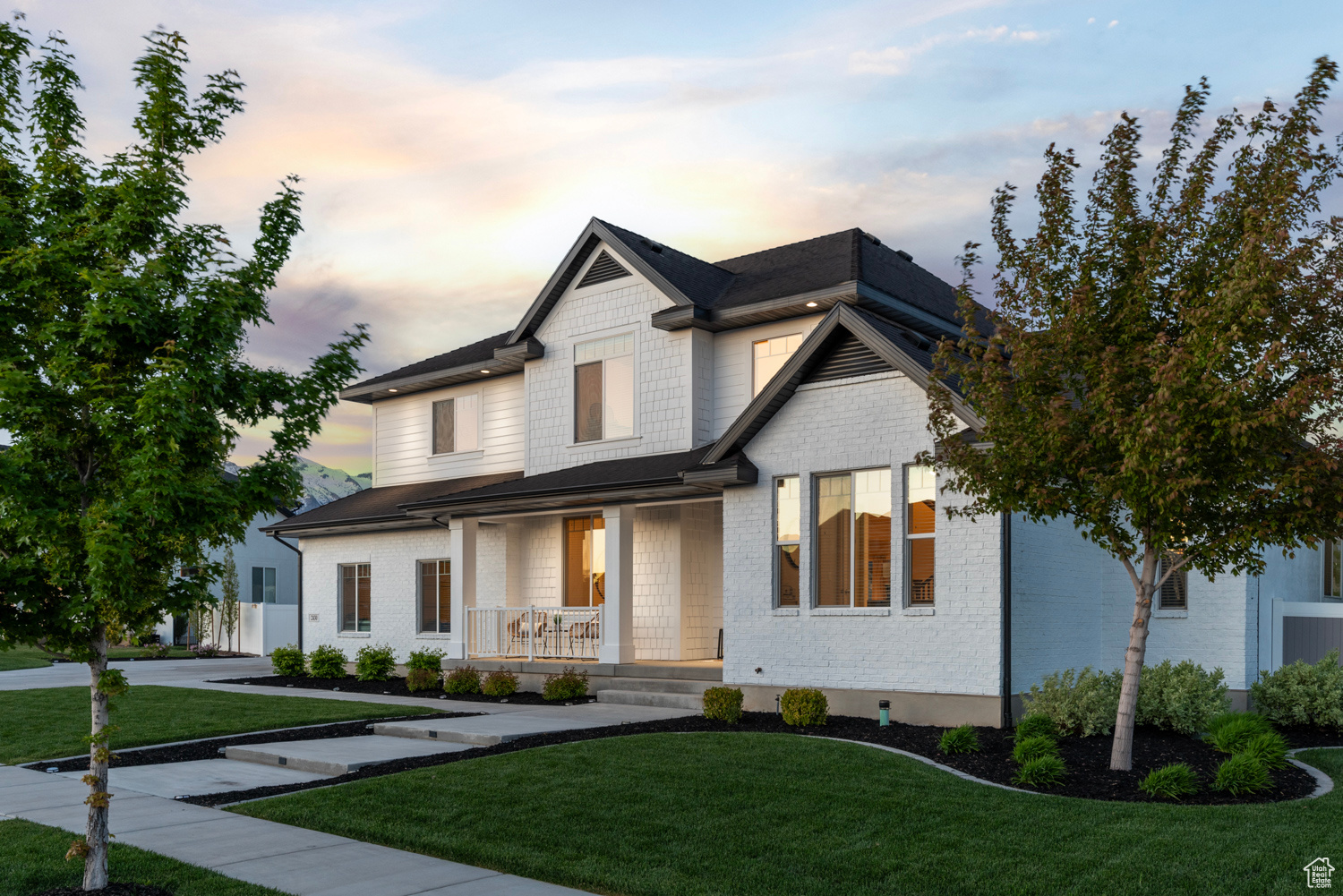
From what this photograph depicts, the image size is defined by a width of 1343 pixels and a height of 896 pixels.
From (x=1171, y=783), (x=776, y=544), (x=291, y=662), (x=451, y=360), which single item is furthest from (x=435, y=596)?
(x=1171, y=783)

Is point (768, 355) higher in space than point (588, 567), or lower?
higher

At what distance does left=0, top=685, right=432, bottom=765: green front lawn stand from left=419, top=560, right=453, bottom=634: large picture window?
4.24 metres

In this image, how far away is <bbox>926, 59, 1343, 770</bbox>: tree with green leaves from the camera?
8562 mm

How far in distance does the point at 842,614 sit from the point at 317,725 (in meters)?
7.48

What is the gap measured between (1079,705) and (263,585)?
35.7m

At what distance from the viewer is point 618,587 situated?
17719 mm

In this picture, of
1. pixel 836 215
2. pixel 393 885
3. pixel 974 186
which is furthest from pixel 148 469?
pixel 836 215

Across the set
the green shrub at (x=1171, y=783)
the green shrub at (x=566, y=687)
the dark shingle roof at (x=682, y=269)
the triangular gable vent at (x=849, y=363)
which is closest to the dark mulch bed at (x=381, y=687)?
the green shrub at (x=566, y=687)

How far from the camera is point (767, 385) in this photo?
15.2 metres

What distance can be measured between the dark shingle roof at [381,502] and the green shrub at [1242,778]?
1483 cm

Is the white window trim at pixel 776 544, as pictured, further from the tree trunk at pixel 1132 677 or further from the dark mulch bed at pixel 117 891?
the dark mulch bed at pixel 117 891

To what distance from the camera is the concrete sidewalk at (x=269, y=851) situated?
263 inches

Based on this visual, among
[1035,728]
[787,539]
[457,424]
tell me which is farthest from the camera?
[457,424]

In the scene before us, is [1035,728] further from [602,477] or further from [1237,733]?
[602,477]
